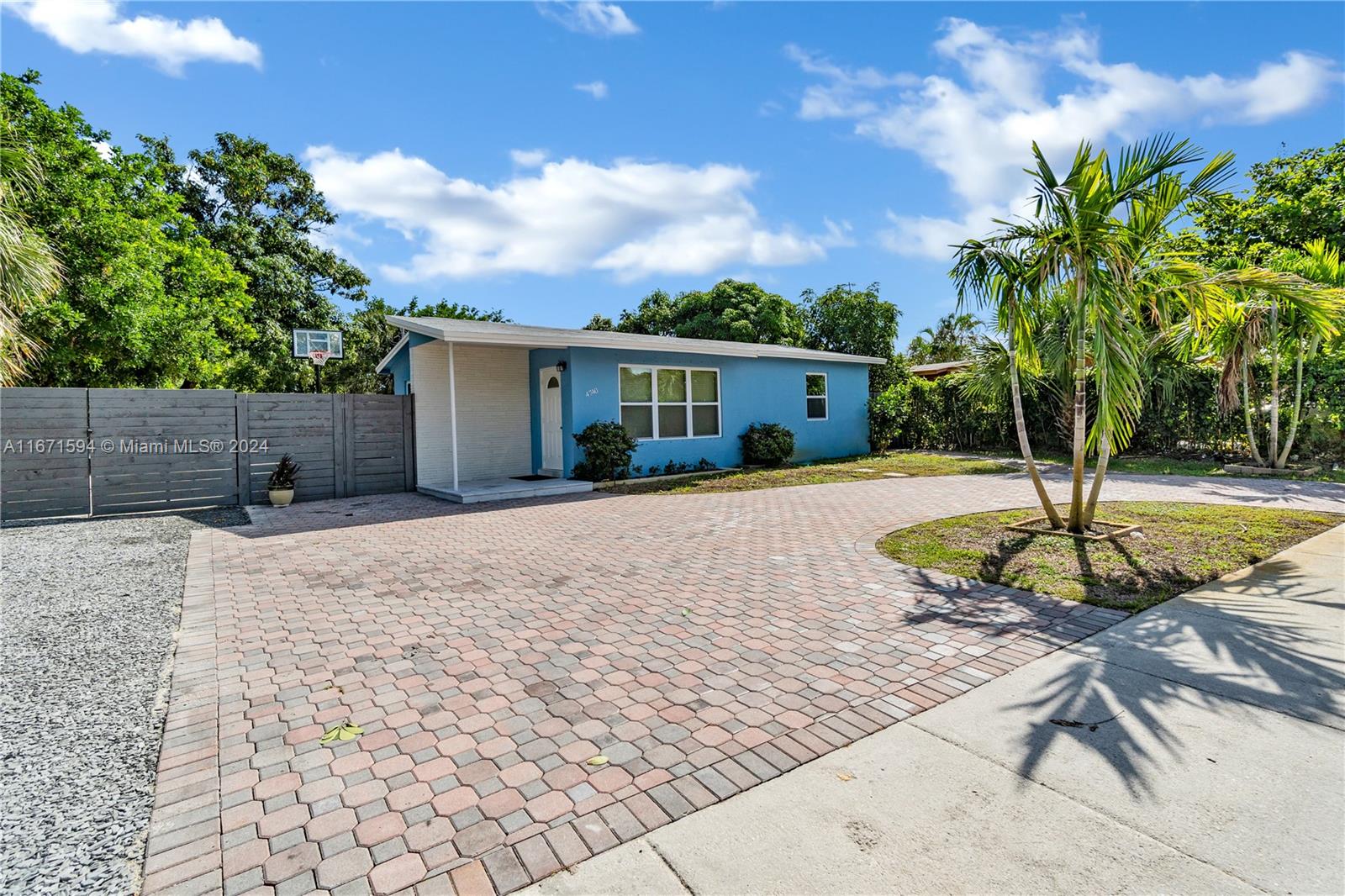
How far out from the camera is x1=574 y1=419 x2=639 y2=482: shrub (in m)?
12.0

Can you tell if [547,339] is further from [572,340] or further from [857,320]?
[857,320]

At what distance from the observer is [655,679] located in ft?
11.1

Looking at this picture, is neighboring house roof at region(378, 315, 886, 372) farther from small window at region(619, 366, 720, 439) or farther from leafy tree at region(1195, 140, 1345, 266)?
leafy tree at region(1195, 140, 1345, 266)

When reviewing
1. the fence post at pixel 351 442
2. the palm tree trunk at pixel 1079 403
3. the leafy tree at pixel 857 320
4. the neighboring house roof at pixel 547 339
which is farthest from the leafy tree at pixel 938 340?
the fence post at pixel 351 442

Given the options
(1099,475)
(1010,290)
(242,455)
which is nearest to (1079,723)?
(1099,475)

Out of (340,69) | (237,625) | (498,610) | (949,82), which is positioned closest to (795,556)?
(498,610)

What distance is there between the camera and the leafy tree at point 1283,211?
16250mm

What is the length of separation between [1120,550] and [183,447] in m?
13.1

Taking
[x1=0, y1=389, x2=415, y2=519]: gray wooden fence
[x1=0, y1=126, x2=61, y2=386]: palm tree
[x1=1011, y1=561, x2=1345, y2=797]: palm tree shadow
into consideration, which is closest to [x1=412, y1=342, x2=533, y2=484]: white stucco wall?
[x1=0, y1=389, x2=415, y2=519]: gray wooden fence

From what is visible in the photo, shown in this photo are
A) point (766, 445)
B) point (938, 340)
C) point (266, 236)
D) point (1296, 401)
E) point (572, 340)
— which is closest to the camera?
point (1296, 401)

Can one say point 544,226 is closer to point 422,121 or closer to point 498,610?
point 422,121

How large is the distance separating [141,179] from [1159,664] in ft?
80.0

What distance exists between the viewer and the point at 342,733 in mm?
2852

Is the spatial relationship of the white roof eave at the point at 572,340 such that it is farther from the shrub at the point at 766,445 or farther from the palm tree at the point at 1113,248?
the palm tree at the point at 1113,248
